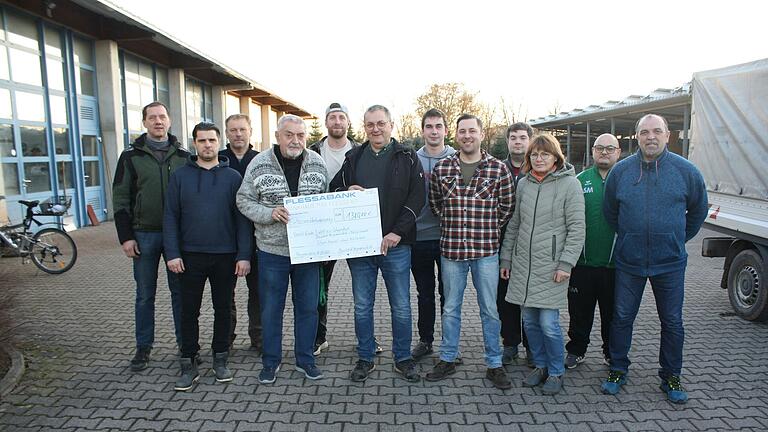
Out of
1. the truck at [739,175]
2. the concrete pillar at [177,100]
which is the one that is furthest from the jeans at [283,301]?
the concrete pillar at [177,100]

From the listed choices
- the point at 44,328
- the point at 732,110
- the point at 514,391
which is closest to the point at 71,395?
the point at 44,328

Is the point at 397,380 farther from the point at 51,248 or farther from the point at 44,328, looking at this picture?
the point at 51,248

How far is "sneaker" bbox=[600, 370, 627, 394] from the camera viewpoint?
12.7 ft

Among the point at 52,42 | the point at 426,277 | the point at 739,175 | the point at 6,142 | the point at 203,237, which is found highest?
the point at 52,42

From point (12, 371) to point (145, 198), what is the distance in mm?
1796

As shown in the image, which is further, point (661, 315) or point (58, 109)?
point (58, 109)

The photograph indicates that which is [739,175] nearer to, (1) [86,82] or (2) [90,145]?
(2) [90,145]

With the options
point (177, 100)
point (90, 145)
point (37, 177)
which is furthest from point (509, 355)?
point (177, 100)

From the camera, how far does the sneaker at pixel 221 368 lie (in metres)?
4.10

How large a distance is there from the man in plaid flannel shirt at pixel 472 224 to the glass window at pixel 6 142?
33.9ft

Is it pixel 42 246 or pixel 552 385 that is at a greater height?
pixel 42 246

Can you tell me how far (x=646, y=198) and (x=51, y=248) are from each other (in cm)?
838

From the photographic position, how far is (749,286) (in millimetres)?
5637

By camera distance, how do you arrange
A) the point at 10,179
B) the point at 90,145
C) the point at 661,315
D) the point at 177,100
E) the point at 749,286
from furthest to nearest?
the point at 177,100 < the point at 90,145 < the point at 10,179 < the point at 749,286 < the point at 661,315
